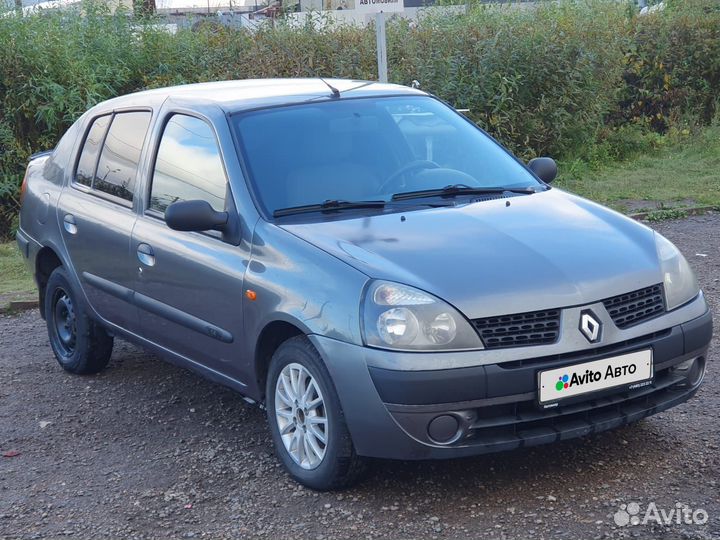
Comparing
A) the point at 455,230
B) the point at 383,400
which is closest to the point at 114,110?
the point at 455,230

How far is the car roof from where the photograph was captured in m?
5.48

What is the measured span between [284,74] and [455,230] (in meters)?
8.45

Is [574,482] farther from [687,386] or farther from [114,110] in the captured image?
[114,110]

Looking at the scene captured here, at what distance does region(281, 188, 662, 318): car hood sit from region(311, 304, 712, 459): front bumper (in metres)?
0.24

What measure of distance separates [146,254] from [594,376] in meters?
2.41

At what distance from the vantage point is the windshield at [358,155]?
16.6 feet

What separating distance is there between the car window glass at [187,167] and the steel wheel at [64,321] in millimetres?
1395

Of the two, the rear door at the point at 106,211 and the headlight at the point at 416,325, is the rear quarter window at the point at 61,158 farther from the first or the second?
the headlight at the point at 416,325

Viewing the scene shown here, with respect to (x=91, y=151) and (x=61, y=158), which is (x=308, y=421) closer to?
(x=91, y=151)

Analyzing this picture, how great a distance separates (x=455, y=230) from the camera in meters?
4.63

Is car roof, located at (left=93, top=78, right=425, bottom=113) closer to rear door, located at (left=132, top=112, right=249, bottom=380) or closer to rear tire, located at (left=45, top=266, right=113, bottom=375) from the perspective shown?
rear door, located at (left=132, top=112, right=249, bottom=380)

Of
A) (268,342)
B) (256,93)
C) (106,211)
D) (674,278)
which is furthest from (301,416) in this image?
(106,211)

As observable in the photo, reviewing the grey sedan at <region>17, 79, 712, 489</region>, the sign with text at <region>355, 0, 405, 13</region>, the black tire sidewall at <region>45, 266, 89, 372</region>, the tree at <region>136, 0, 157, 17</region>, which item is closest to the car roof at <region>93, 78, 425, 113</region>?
the grey sedan at <region>17, 79, 712, 489</region>

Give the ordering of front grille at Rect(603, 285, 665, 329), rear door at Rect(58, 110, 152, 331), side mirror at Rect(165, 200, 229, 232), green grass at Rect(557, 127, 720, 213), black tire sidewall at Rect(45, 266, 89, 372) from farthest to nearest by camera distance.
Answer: green grass at Rect(557, 127, 720, 213) < black tire sidewall at Rect(45, 266, 89, 372) < rear door at Rect(58, 110, 152, 331) < side mirror at Rect(165, 200, 229, 232) < front grille at Rect(603, 285, 665, 329)
